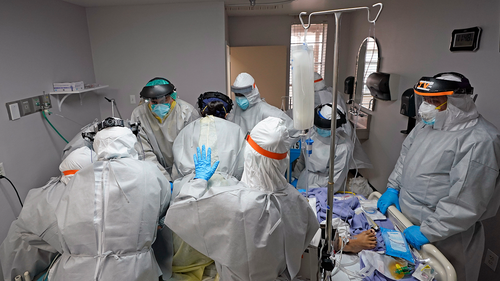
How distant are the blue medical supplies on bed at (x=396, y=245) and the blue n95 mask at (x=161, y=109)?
185cm

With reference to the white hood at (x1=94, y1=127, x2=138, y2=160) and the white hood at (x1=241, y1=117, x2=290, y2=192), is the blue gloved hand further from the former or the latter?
the white hood at (x1=94, y1=127, x2=138, y2=160)

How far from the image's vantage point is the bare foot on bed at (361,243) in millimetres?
1587

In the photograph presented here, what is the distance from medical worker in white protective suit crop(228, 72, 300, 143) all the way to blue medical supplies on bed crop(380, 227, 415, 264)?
1.33 meters

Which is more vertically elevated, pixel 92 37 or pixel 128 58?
pixel 92 37

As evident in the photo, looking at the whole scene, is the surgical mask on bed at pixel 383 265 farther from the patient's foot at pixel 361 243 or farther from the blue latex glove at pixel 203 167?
the blue latex glove at pixel 203 167

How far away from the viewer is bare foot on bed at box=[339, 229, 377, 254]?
1.59 metres

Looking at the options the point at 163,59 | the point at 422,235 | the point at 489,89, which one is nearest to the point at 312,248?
the point at 422,235

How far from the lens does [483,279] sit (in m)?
2.03

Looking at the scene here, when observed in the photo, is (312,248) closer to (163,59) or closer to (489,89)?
(489,89)

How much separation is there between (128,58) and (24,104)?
1247mm

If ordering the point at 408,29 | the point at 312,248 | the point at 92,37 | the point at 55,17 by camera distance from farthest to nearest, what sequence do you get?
the point at 92,37 < the point at 408,29 < the point at 55,17 < the point at 312,248

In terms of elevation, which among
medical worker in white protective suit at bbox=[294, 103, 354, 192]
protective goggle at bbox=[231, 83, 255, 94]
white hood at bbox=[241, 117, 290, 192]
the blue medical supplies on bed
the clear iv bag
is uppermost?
the clear iv bag

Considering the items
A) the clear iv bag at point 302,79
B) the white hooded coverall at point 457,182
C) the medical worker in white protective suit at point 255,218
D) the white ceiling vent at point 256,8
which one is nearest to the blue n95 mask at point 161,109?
the medical worker in white protective suit at point 255,218

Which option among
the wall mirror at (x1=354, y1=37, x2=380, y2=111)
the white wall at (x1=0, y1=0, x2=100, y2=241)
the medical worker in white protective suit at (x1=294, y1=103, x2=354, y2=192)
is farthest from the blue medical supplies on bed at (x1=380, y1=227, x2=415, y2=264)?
the white wall at (x1=0, y1=0, x2=100, y2=241)
